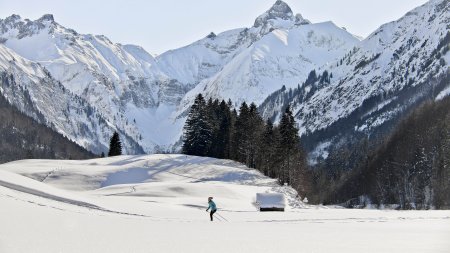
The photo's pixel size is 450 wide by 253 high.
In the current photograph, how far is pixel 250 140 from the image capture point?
3812 inches

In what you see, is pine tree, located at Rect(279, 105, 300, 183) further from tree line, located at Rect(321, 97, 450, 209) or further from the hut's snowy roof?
the hut's snowy roof

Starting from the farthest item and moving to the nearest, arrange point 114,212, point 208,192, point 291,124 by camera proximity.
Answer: point 291,124 → point 208,192 → point 114,212

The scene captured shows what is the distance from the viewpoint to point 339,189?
14400 cm

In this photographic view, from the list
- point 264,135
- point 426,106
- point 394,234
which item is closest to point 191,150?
point 264,135

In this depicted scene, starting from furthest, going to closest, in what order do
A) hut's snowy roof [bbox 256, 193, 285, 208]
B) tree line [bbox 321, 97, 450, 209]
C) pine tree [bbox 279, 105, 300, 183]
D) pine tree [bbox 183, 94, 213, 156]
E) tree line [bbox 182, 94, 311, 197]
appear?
pine tree [bbox 183, 94, 213, 156]
tree line [bbox 321, 97, 450, 209]
tree line [bbox 182, 94, 311, 197]
pine tree [bbox 279, 105, 300, 183]
hut's snowy roof [bbox 256, 193, 285, 208]

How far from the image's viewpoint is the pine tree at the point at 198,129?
10600cm

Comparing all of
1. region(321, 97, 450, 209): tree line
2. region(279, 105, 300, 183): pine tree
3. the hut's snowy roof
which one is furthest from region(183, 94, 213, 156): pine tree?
the hut's snowy roof

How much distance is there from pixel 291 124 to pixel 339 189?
206 feet

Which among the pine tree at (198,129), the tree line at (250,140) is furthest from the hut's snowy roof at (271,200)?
the pine tree at (198,129)

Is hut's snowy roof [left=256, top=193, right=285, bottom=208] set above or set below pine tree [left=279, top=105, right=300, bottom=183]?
below

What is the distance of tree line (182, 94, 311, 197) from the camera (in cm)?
8612

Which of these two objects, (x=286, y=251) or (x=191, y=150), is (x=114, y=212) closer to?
(x=286, y=251)

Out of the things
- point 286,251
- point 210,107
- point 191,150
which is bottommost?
point 286,251

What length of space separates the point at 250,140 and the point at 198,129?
14370mm
